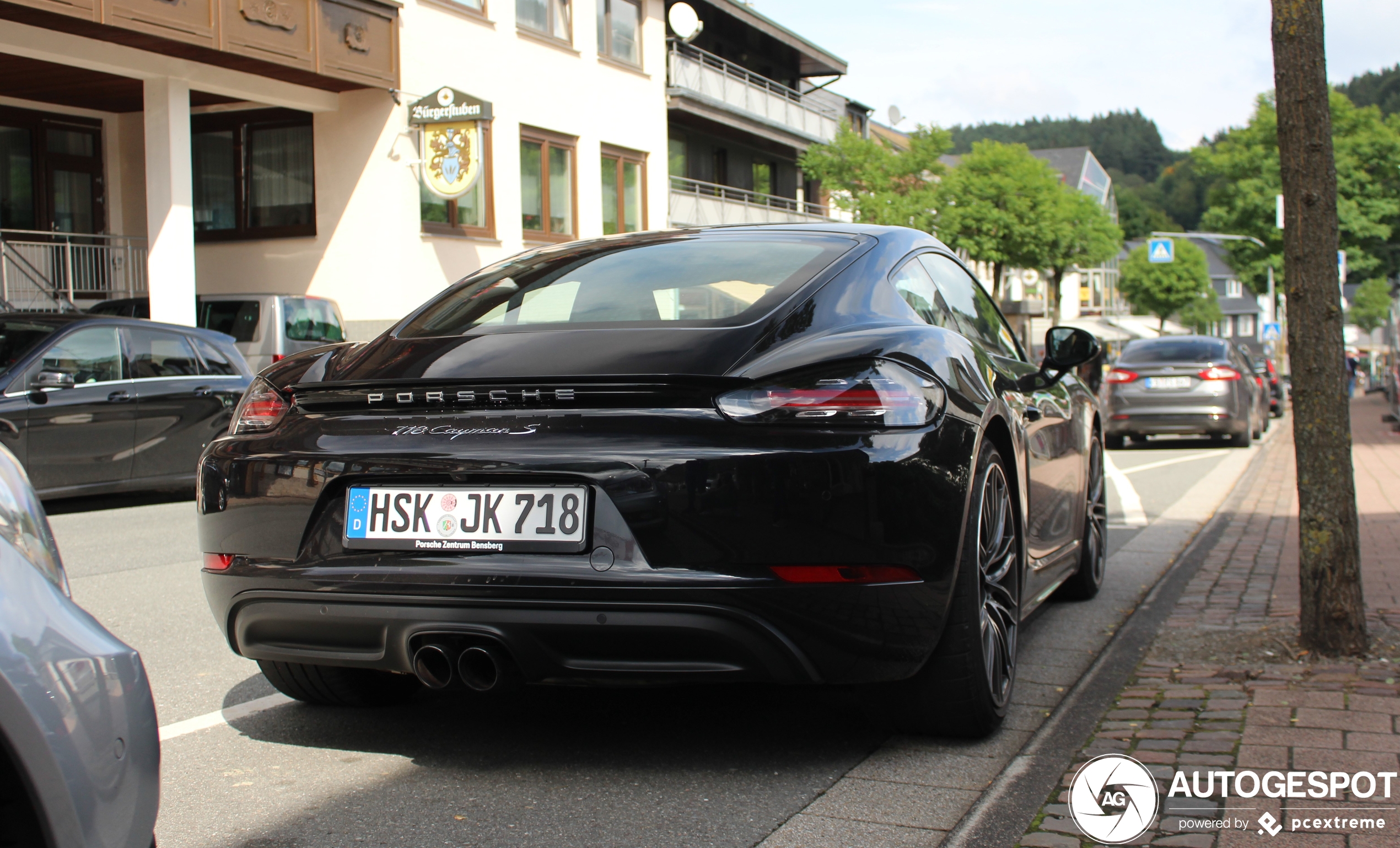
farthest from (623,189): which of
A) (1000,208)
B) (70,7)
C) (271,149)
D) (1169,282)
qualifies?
(1169,282)

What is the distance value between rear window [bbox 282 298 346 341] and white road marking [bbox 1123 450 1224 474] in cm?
875

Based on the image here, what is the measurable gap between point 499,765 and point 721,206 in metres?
29.2

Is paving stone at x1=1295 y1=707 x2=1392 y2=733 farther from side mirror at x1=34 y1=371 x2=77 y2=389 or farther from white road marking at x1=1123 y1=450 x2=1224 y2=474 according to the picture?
white road marking at x1=1123 y1=450 x2=1224 y2=474

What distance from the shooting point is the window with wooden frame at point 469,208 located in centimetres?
2091

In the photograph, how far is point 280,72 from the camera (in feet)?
59.5

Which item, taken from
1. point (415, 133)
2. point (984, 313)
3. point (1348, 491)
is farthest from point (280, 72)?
point (1348, 491)

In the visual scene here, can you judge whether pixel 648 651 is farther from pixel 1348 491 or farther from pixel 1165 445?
pixel 1165 445

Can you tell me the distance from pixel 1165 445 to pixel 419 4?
12881mm

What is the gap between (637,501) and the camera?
3031 mm

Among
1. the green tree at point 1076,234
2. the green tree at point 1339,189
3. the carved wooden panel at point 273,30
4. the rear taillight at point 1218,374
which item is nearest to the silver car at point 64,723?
the carved wooden panel at point 273,30

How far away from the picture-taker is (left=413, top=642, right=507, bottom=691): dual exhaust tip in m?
3.14

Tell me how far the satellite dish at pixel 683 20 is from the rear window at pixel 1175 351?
13935 millimetres

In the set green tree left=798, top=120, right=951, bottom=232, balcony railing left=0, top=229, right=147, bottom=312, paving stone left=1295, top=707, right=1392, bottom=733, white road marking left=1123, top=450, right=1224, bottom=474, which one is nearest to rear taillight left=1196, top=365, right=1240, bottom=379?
white road marking left=1123, top=450, right=1224, bottom=474

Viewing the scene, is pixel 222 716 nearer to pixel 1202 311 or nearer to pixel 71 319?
pixel 71 319
